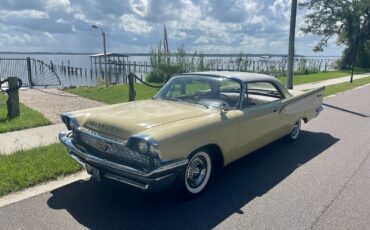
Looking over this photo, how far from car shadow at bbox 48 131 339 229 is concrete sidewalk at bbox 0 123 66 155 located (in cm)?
189

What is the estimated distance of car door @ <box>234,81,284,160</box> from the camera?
446 cm

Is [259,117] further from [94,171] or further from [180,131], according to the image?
[94,171]

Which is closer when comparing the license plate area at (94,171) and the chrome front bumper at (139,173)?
the chrome front bumper at (139,173)

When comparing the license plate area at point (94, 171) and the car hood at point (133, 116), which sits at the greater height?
the car hood at point (133, 116)

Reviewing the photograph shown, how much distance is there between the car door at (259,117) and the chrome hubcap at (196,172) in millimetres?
677

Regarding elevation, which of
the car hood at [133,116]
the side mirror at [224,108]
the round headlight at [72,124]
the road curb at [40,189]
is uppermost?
the side mirror at [224,108]

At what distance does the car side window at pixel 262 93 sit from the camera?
500 centimetres

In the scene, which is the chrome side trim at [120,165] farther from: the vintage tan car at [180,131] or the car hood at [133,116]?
the car hood at [133,116]

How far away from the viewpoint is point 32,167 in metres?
4.51

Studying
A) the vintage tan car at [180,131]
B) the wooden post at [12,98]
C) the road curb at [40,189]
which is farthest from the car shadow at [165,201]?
the wooden post at [12,98]

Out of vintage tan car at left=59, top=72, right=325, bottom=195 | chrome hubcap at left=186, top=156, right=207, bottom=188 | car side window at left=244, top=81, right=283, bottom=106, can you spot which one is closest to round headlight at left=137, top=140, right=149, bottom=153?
vintage tan car at left=59, top=72, right=325, bottom=195

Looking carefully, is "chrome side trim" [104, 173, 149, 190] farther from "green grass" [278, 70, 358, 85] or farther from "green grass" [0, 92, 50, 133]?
"green grass" [278, 70, 358, 85]

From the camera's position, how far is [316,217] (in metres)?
3.51

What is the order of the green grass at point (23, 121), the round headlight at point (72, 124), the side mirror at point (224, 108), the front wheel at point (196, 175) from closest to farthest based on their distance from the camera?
the front wheel at point (196, 175) < the round headlight at point (72, 124) < the side mirror at point (224, 108) < the green grass at point (23, 121)
